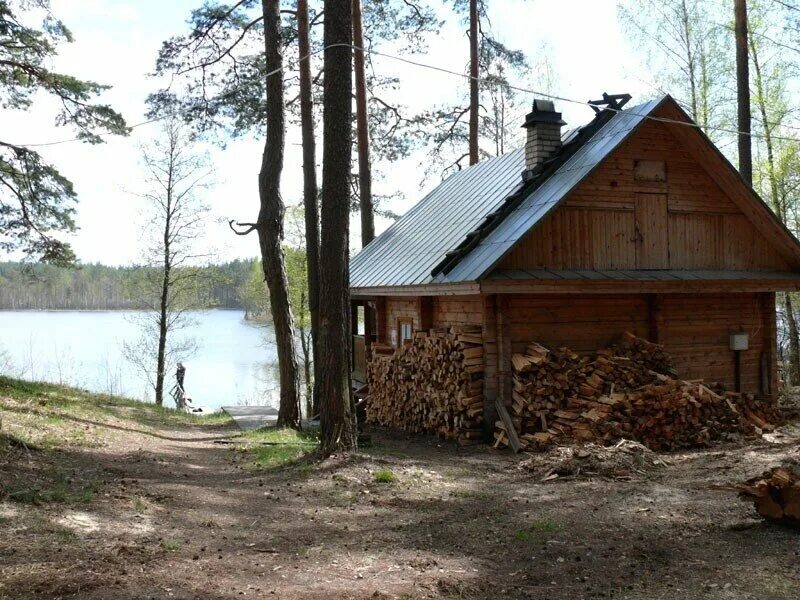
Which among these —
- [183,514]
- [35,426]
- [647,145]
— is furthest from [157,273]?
→ [183,514]

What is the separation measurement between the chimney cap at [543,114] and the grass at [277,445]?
690 cm

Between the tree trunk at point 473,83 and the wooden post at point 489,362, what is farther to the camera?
the tree trunk at point 473,83

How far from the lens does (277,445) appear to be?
37.5 feet

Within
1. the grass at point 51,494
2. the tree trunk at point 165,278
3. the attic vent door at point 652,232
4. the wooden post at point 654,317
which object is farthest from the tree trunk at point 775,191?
the grass at point 51,494

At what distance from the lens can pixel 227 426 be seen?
16.5 meters

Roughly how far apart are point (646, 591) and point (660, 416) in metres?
6.42

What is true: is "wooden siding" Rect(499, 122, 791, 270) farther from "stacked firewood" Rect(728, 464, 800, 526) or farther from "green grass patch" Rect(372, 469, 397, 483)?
"stacked firewood" Rect(728, 464, 800, 526)

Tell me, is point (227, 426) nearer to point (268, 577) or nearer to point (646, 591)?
point (268, 577)

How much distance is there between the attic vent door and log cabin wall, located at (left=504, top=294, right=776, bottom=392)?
662 mm

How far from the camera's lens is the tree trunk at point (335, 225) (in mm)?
9250

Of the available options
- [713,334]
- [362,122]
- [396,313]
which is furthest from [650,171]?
[362,122]

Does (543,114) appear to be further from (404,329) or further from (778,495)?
(778,495)

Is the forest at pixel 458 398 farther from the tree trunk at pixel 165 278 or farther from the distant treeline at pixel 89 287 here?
the tree trunk at pixel 165 278

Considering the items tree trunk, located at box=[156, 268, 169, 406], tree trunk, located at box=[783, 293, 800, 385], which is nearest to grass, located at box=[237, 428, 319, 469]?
tree trunk, located at box=[156, 268, 169, 406]
